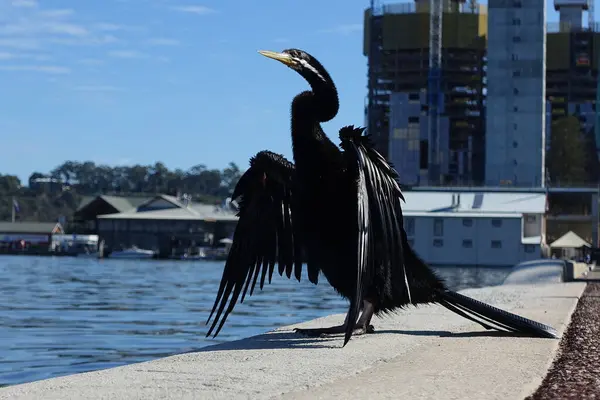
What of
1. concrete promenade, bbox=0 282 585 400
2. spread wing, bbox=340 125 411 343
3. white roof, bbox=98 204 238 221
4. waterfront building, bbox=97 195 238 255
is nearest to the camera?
concrete promenade, bbox=0 282 585 400

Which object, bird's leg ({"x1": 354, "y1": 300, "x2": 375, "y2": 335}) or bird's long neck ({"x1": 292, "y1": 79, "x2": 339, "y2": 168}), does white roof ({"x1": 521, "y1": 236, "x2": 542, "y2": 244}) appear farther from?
bird's long neck ({"x1": 292, "y1": 79, "x2": 339, "y2": 168})

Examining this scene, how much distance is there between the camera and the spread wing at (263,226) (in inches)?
433

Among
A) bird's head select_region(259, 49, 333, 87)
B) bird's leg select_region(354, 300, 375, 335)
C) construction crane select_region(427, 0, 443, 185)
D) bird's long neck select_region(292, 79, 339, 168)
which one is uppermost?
construction crane select_region(427, 0, 443, 185)

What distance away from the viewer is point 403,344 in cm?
1052

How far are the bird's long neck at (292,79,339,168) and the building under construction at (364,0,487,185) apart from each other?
411 ft

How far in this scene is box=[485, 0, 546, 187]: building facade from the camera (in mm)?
123562

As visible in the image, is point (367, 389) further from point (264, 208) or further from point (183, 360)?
point (264, 208)

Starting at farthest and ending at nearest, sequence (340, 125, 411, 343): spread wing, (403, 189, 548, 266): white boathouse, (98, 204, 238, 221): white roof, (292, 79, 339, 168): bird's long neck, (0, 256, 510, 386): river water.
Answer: (98, 204, 238, 221): white roof
(403, 189, 548, 266): white boathouse
(0, 256, 510, 386): river water
(292, 79, 339, 168): bird's long neck
(340, 125, 411, 343): spread wing

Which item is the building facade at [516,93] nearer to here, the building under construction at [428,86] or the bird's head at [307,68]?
the building under construction at [428,86]

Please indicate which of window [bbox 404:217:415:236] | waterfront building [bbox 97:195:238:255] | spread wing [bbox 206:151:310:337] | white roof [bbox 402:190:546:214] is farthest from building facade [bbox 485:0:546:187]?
spread wing [bbox 206:151:310:337]

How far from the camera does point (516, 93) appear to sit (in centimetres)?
12550

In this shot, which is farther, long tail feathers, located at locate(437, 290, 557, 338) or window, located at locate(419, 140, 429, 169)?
window, located at locate(419, 140, 429, 169)

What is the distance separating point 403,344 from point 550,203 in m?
117

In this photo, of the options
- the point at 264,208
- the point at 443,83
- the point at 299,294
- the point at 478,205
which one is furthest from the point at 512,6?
the point at 264,208
